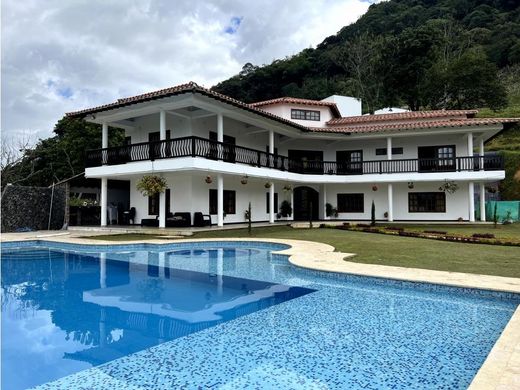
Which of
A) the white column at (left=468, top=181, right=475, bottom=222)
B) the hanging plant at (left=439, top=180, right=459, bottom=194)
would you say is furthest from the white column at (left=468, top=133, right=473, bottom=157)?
the hanging plant at (left=439, top=180, right=459, bottom=194)

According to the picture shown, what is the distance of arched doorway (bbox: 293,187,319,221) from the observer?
24266 millimetres

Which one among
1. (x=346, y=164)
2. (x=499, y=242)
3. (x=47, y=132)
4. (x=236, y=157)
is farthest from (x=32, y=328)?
(x=47, y=132)

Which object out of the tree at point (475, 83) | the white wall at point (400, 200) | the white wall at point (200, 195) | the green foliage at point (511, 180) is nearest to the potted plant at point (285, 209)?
Answer: the white wall at point (200, 195)

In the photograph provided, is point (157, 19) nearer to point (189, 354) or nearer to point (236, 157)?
point (236, 157)

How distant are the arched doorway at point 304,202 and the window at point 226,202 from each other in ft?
18.4

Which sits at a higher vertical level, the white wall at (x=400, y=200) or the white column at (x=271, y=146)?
the white column at (x=271, y=146)

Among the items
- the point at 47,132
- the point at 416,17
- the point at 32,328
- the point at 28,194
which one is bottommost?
the point at 32,328

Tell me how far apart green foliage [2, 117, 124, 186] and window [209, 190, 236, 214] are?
51.4 ft

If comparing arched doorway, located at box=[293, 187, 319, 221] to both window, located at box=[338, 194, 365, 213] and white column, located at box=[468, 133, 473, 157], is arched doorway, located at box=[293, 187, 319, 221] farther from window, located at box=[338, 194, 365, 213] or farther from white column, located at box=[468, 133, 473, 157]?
white column, located at box=[468, 133, 473, 157]

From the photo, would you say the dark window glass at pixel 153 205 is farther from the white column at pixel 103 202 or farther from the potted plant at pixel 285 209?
the potted plant at pixel 285 209

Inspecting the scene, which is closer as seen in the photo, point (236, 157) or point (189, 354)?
point (189, 354)

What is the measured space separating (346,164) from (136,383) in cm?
2098

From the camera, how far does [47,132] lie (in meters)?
36.6

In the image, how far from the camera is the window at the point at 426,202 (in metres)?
22.0
